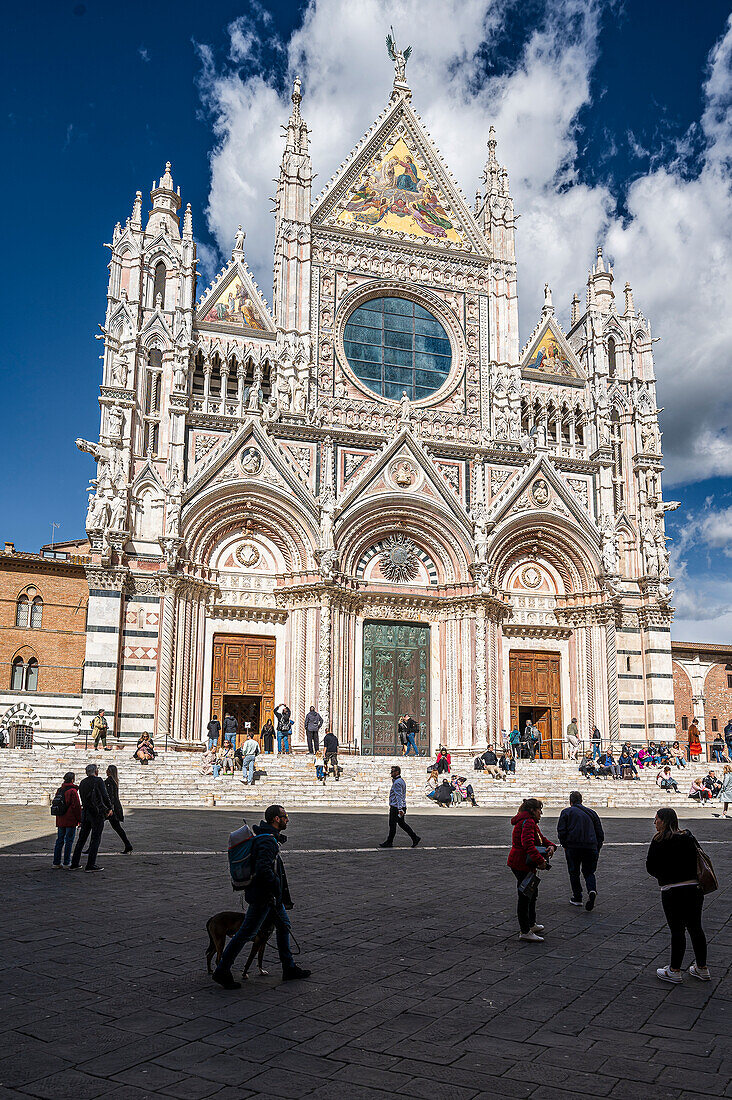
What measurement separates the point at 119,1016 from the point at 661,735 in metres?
27.6

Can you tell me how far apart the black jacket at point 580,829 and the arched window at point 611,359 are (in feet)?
91.8

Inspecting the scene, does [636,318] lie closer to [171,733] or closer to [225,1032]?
[171,733]

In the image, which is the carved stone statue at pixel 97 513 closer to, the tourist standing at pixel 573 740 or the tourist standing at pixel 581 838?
the tourist standing at pixel 573 740

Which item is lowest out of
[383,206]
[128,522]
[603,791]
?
[603,791]

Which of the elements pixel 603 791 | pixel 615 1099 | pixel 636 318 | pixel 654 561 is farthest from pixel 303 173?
pixel 615 1099

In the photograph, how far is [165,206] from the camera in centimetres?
3244

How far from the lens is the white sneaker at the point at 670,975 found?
714 centimetres

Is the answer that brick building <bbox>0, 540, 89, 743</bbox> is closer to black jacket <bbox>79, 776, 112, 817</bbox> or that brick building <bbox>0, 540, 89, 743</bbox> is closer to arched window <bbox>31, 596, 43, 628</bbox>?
arched window <bbox>31, 596, 43, 628</bbox>

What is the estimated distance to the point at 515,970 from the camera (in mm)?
7504

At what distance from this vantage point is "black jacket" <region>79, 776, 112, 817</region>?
39.6 ft

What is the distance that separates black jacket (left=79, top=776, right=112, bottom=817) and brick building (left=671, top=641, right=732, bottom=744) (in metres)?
36.1

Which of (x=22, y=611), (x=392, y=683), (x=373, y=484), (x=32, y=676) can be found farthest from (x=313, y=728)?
(x=22, y=611)

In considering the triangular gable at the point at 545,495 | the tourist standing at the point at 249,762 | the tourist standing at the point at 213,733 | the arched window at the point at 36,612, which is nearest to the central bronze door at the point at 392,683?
the tourist standing at the point at 213,733

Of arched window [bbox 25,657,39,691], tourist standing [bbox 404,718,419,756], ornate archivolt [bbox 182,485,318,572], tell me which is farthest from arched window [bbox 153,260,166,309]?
tourist standing [bbox 404,718,419,756]
